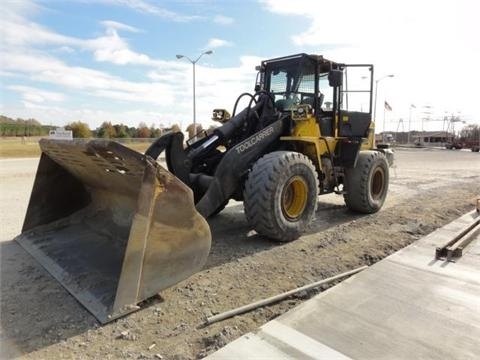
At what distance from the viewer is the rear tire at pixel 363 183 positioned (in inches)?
272

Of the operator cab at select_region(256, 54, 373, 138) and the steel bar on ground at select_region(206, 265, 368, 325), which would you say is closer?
the steel bar on ground at select_region(206, 265, 368, 325)

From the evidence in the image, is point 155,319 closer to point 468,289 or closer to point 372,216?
point 468,289

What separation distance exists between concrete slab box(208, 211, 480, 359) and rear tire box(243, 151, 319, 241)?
126 cm

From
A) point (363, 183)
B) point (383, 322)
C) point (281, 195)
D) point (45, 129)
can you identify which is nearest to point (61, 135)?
point (281, 195)

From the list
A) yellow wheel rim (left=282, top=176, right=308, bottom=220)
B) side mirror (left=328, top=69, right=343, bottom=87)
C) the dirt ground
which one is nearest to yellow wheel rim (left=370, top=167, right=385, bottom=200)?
the dirt ground

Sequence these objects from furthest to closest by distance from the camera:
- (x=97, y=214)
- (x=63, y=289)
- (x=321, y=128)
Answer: (x=321, y=128)
(x=97, y=214)
(x=63, y=289)

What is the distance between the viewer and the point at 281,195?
199 inches

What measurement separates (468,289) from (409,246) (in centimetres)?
132

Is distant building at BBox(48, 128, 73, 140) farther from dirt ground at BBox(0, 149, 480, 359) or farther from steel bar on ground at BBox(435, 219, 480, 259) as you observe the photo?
steel bar on ground at BBox(435, 219, 480, 259)

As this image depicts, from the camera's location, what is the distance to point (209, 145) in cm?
579

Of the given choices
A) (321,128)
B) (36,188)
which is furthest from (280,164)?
(36,188)

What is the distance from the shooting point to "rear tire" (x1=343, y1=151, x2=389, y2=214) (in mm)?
6902

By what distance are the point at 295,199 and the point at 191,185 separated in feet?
4.74

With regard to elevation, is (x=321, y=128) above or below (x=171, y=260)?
above
